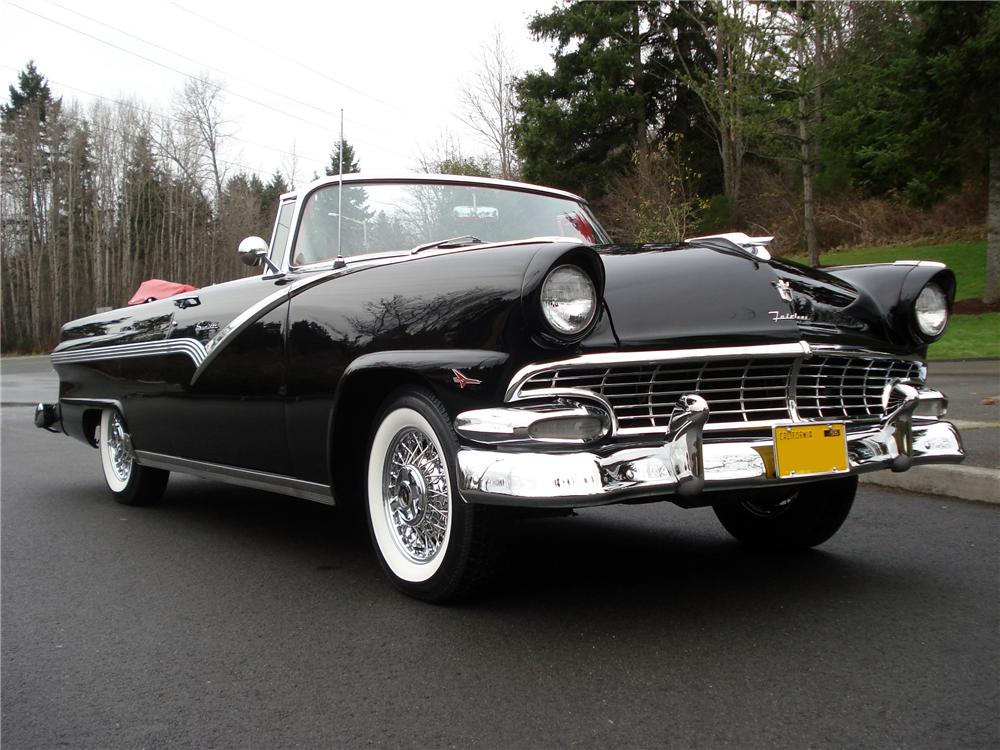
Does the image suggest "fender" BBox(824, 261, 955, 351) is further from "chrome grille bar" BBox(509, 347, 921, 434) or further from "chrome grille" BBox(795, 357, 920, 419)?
"chrome grille bar" BBox(509, 347, 921, 434)

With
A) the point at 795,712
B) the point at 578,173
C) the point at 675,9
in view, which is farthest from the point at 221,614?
the point at 675,9

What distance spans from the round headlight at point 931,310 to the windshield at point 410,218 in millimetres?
1462

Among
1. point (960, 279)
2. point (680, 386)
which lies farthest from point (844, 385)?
point (960, 279)

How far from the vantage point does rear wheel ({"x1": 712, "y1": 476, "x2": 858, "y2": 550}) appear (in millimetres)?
3861

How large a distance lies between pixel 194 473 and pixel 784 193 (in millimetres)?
32364

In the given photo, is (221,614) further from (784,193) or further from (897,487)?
(784,193)

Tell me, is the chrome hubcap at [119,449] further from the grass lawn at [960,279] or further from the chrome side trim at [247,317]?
the grass lawn at [960,279]

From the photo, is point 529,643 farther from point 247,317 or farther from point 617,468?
point 247,317

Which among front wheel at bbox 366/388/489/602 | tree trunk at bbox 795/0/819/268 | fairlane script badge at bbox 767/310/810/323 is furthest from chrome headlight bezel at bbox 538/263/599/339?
tree trunk at bbox 795/0/819/268

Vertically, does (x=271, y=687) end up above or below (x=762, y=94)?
below

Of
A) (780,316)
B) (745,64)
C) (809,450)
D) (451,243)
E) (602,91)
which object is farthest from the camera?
(602,91)

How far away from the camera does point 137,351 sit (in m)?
5.16

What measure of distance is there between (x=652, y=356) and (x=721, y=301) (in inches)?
14.8

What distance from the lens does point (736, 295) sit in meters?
3.14
